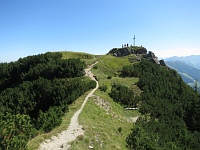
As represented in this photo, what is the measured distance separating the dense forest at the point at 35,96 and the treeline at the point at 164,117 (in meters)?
11.3

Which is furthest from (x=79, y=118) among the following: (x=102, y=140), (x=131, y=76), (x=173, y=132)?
(x=131, y=76)

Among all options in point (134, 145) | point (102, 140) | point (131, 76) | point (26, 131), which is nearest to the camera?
point (26, 131)

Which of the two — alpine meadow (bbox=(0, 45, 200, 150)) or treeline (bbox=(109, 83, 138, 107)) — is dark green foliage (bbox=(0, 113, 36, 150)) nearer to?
alpine meadow (bbox=(0, 45, 200, 150))

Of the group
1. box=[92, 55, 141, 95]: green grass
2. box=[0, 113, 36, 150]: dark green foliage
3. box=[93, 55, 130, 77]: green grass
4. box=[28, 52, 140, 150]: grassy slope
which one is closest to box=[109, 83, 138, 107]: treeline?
box=[28, 52, 140, 150]: grassy slope

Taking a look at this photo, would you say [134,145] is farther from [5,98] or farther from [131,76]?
[131,76]

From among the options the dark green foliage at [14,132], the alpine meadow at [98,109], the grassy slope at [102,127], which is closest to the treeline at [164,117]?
the alpine meadow at [98,109]

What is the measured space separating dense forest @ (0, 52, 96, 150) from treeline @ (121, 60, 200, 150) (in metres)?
11.3

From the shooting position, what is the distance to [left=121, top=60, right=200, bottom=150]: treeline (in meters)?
27.6

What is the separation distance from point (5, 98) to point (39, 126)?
1150 inches

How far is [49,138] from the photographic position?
20.4 meters

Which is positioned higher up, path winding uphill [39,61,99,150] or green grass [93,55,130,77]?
green grass [93,55,130,77]

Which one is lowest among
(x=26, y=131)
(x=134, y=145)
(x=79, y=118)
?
(x=134, y=145)

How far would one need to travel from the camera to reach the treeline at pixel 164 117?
27609mm

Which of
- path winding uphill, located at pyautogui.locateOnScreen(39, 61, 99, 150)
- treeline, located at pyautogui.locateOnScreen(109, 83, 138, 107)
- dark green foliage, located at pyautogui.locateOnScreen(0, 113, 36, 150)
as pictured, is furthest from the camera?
treeline, located at pyautogui.locateOnScreen(109, 83, 138, 107)
